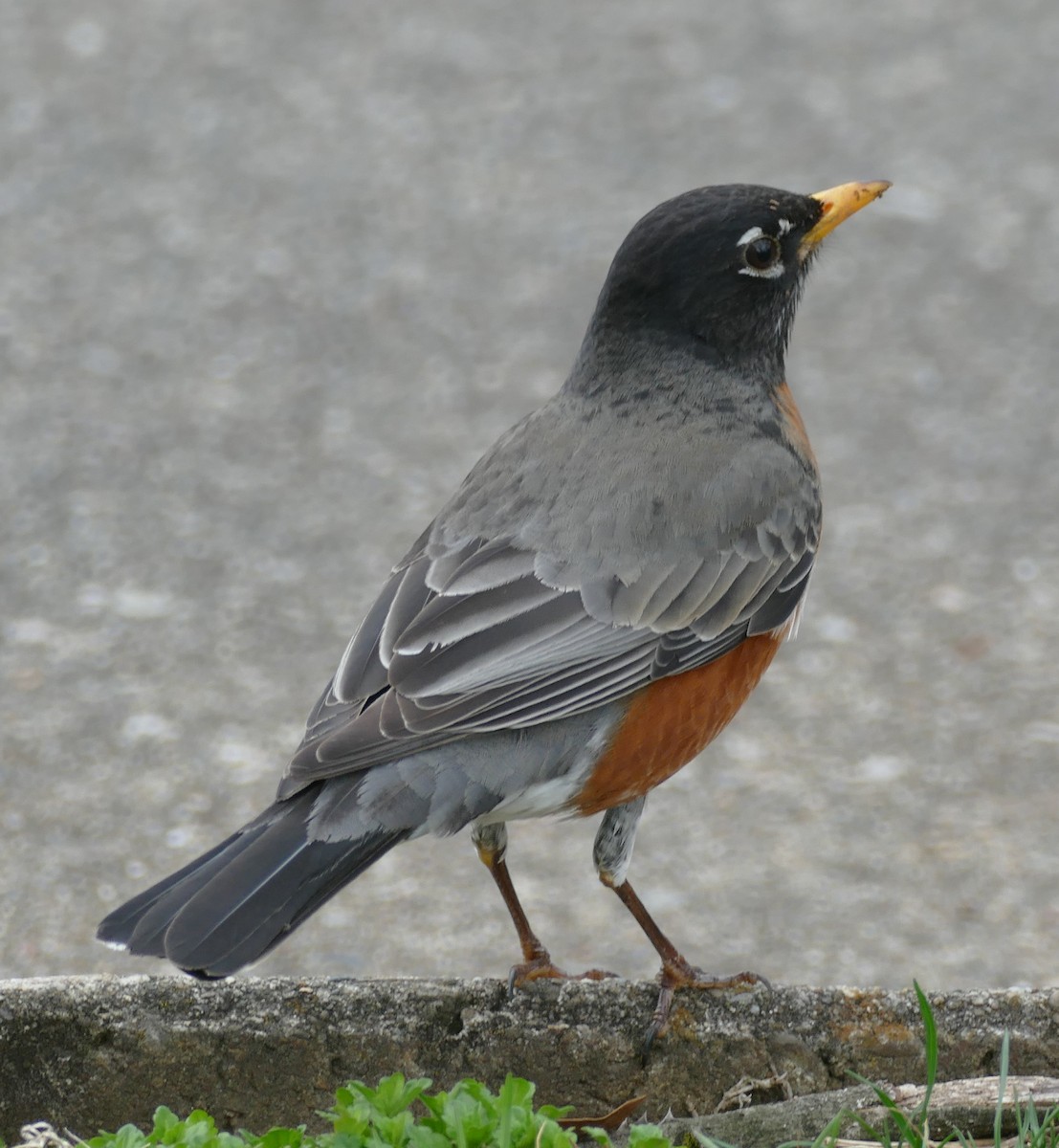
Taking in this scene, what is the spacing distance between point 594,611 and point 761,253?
35.9 inches

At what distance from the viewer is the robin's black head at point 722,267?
3834 millimetres

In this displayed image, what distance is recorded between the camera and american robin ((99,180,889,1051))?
309 centimetres

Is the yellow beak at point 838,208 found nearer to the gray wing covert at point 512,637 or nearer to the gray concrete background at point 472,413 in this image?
the gray wing covert at point 512,637

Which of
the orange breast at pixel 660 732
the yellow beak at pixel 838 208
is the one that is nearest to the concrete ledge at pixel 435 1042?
the orange breast at pixel 660 732

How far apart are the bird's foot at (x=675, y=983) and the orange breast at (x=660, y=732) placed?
1.12 ft

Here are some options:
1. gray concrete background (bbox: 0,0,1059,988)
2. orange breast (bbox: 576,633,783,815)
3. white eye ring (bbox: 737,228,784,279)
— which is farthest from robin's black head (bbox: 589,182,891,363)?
gray concrete background (bbox: 0,0,1059,988)

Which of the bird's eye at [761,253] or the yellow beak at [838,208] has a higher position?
the yellow beak at [838,208]

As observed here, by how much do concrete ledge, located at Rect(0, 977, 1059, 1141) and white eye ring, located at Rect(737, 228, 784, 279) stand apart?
1595 millimetres

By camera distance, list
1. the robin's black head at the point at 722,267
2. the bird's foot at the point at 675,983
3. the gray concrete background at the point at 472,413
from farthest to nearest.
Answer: the gray concrete background at the point at 472,413 → the robin's black head at the point at 722,267 → the bird's foot at the point at 675,983

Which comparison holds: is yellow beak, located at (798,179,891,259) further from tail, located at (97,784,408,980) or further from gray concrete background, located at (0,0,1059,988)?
gray concrete background, located at (0,0,1059,988)

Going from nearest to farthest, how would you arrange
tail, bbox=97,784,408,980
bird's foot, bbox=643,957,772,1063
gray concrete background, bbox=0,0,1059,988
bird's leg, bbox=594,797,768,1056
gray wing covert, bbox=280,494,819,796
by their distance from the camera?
tail, bbox=97,784,408,980, bird's foot, bbox=643,957,772,1063, gray wing covert, bbox=280,494,819,796, bird's leg, bbox=594,797,768,1056, gray concrete background, bbox=0,0,1059,988

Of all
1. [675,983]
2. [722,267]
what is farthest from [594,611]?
[722,267]

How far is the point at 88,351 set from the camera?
7.45m

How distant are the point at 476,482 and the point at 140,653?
237cm
